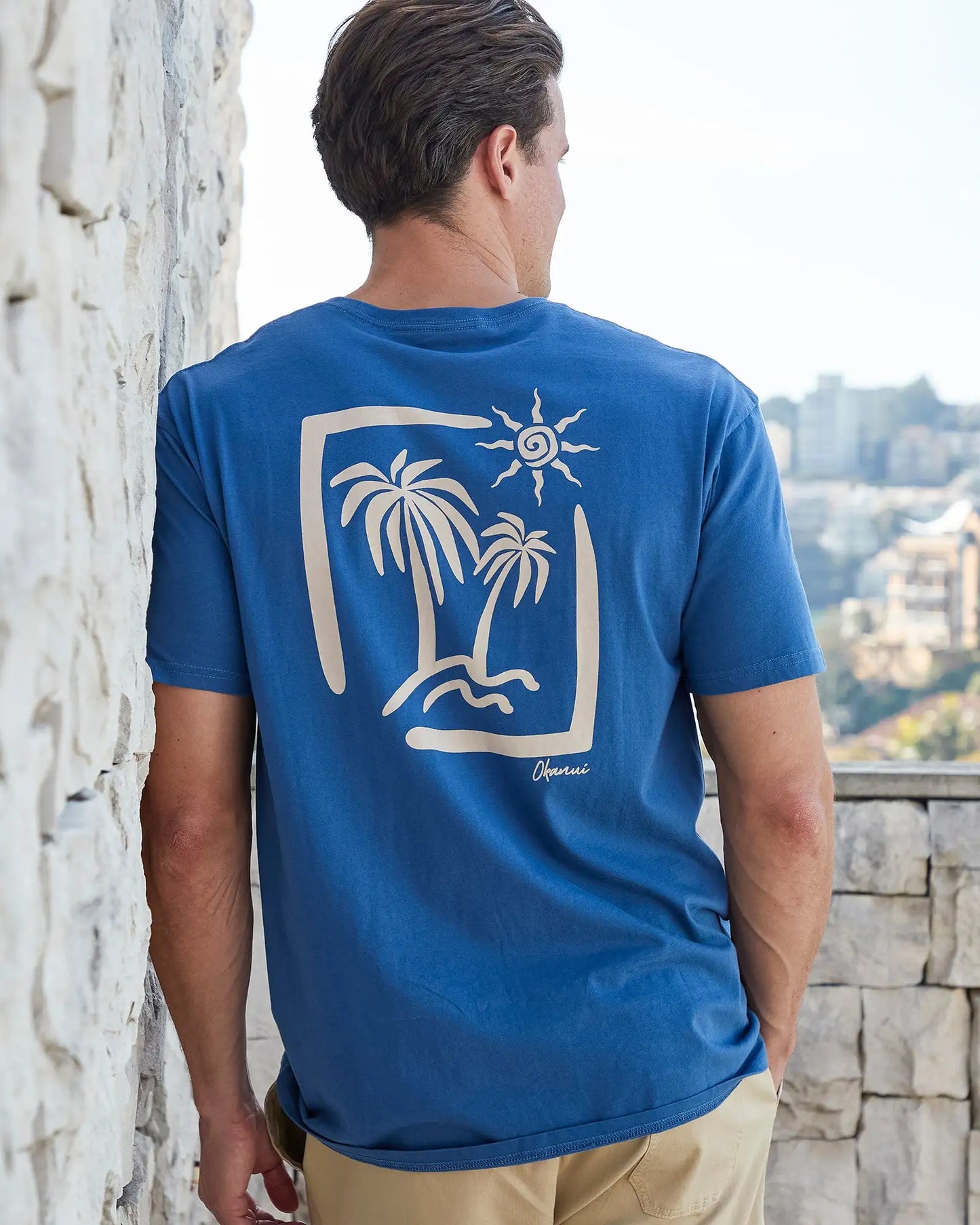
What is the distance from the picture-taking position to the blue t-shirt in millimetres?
967

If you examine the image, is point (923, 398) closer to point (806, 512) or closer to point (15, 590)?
point (806, 512)

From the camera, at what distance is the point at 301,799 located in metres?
1.01

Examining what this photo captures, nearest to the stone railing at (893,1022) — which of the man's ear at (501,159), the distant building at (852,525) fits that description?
the man's ear at (501,159)

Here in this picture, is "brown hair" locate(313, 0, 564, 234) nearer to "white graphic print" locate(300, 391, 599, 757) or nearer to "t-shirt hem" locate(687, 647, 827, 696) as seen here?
"white graphic print" locate(300, 391, 599, 757)

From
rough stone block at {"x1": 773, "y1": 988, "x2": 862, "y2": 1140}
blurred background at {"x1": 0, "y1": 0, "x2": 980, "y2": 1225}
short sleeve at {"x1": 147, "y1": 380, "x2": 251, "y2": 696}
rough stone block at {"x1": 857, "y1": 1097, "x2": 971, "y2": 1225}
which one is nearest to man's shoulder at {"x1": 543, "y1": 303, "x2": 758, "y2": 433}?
blurred background at {"x1": 0, "y1": 0, "x2": 980, "y2": 1225}

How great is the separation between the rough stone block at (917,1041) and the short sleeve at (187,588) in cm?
157

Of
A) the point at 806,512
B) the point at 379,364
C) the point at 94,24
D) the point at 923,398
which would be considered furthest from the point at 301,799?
the point at 923,398

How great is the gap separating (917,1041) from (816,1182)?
13.0 inches

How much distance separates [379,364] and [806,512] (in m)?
26.6

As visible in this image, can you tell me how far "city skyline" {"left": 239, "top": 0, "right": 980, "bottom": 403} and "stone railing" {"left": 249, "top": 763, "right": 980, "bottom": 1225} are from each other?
3857 cm

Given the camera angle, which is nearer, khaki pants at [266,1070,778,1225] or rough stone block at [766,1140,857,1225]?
khaki pants at [266,1070,778,1225]

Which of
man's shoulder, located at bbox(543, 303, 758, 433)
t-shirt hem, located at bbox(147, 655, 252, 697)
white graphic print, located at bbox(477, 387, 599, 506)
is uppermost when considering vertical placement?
man's shoulder, located at bbox(543, 303, 758, 433)

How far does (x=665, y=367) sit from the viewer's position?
3.35ft

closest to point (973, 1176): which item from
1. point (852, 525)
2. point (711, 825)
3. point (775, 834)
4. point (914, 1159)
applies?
point (914, 1159)
